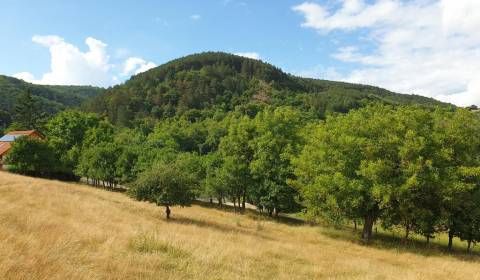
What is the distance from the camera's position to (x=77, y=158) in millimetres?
62625

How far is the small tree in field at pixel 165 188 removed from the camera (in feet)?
96.4

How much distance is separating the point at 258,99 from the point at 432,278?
570 ft

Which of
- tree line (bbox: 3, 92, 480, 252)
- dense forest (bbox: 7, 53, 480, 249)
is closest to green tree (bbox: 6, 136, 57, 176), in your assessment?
dense forest (bbox: 7, 53, 480, 249)

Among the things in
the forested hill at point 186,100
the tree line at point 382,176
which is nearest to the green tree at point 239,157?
the tree line at point 382,176

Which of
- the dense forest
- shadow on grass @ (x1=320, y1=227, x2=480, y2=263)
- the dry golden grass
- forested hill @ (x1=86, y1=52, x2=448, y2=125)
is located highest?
forested hill @ (x1=86, y1=52, x2=448, y2=125)

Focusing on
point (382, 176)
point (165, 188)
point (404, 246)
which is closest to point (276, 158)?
point (382, 176)

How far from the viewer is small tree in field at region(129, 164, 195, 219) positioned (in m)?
29.4

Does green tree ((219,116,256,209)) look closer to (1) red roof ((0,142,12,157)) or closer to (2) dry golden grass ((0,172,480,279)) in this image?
(2) dry golden grass ((0,172,480,279))

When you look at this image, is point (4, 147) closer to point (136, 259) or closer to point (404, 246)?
point (404, 246)

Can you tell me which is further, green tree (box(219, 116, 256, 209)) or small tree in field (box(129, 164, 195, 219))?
green tree (box(219, 116, 256, 209))

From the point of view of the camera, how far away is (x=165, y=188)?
95.9 feet

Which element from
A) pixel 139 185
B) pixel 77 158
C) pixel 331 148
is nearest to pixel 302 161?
pixel 331 148

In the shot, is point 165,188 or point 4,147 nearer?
point 165,188

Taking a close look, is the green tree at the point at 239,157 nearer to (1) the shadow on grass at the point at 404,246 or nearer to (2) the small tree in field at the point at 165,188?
(1) the shadow on grass at the point at 404,246
